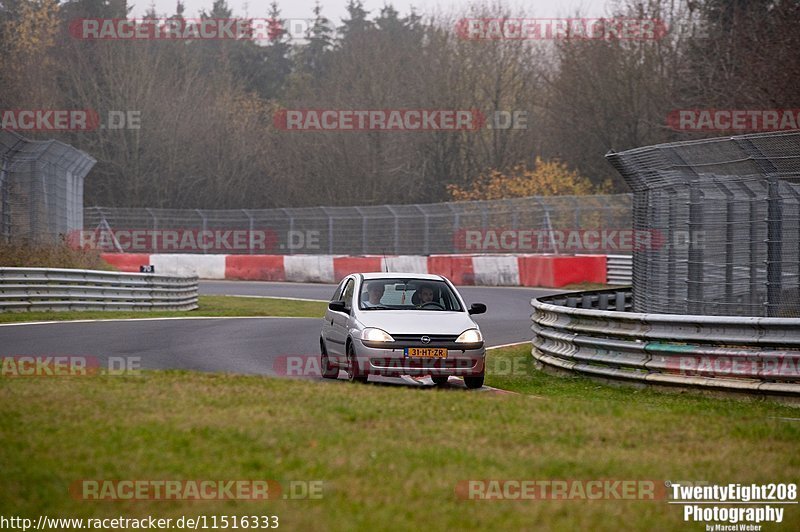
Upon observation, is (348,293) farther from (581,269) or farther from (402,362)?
(581,269)

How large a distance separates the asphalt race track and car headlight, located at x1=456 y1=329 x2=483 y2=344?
249cm

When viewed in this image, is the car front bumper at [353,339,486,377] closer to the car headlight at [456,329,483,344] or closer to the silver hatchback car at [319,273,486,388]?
the silver hatchback car at [319,273,486,388]

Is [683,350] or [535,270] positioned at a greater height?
[683,350]

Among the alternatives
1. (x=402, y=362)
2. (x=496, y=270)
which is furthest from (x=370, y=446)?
(x=496, y=270)

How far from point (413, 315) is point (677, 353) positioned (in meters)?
2.98

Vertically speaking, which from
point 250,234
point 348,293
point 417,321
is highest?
point 250,234

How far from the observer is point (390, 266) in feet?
135

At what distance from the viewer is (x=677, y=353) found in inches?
512

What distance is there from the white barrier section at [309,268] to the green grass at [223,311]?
804cm

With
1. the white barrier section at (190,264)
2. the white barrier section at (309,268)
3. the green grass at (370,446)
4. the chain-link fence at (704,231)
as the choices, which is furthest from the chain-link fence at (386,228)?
the green grass at (370,446)

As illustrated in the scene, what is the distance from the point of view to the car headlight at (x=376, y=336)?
13094 mm

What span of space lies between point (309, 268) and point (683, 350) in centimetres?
3084

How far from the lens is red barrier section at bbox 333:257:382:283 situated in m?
40.6

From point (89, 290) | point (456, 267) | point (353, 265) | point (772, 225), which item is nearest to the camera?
point (772, 225)
